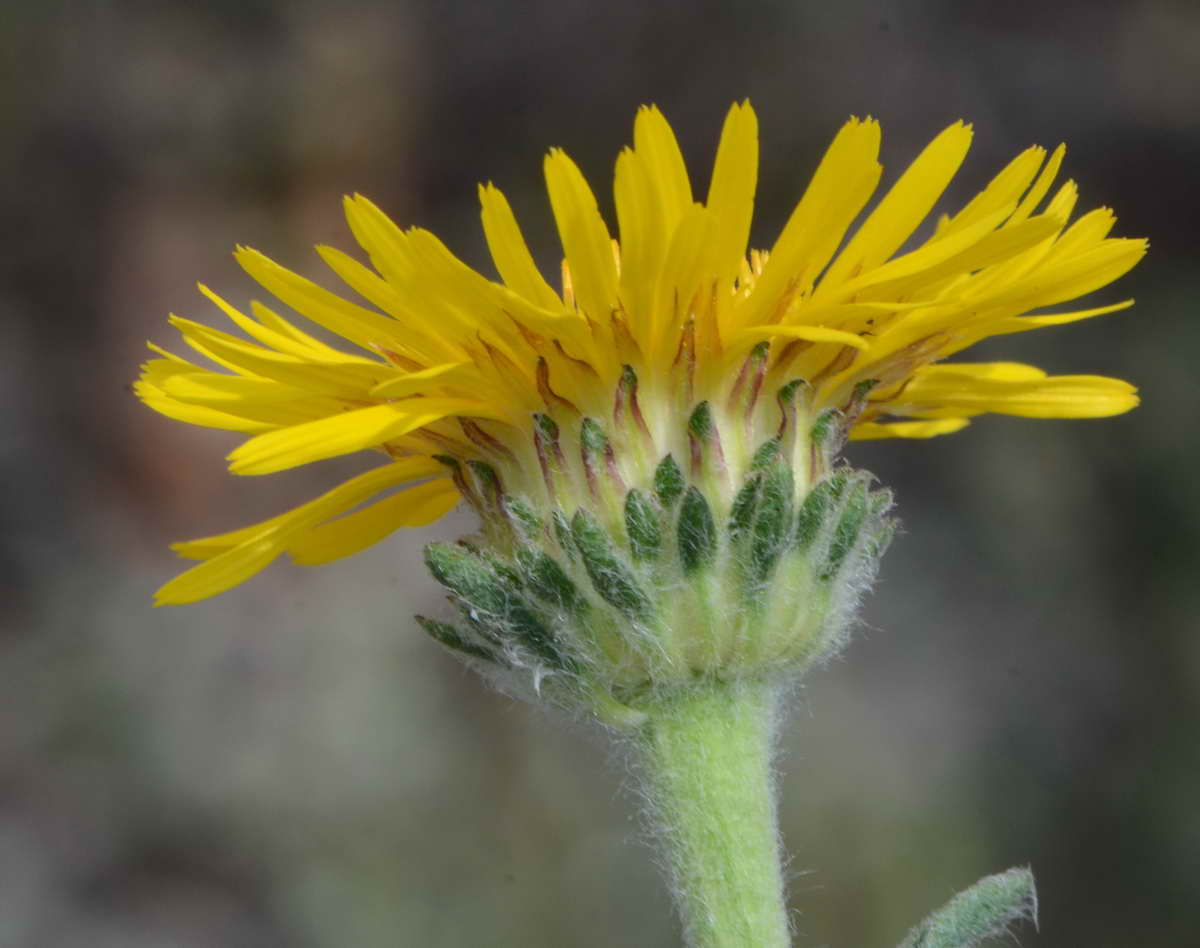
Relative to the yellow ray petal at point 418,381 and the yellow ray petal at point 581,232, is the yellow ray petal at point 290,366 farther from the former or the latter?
the yellow ray petal at point 581,232

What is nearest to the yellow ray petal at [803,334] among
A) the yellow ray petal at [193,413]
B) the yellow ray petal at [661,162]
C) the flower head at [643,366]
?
the flower head at [643,366]

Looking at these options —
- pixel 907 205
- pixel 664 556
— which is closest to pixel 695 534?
pixel 664 556

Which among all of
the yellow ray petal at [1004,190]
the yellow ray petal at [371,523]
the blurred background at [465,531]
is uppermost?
the blurred background at [465,531]

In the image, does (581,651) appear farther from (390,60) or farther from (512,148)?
(390,60)

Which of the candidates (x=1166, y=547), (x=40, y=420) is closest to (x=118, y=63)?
(x=40, y=420)

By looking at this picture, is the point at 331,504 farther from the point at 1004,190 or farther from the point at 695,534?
the point at 1004,190

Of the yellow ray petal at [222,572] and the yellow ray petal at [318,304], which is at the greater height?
the yellow ray petal at [318,304]

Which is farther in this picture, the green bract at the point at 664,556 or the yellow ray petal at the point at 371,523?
the yellow ray petal at the point at 371,523
